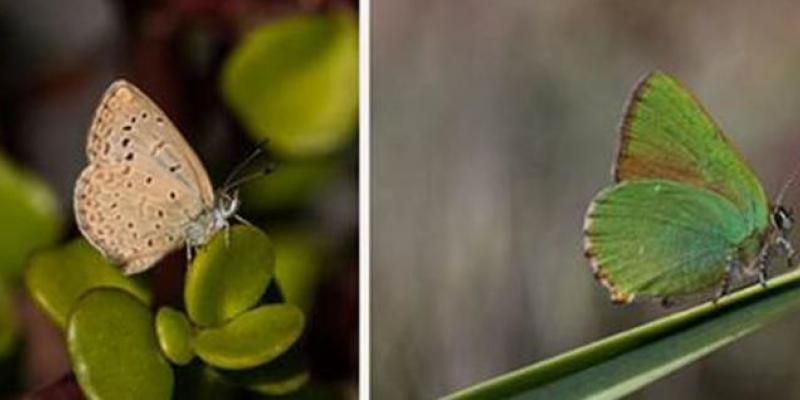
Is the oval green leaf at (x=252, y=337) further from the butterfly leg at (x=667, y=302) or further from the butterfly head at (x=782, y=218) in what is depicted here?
the butterfly head at (x=782, y=218)

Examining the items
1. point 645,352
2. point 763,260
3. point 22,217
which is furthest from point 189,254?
point 763,260

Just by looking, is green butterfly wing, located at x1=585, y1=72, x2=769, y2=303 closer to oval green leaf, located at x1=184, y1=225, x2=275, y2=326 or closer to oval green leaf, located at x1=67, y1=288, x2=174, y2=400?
oval green leaf, located at x1=184, y1=225, x2=275, y2=326

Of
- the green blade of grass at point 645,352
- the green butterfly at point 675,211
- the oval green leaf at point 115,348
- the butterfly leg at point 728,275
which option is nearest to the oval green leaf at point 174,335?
the oval green leaf at point 115,348

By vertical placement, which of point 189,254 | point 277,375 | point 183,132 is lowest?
point 277,375

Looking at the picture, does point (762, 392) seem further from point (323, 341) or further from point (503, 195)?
point (323, 341)

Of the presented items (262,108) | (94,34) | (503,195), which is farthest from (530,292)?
(94,34)

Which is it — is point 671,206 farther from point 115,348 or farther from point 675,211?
point 115,348
